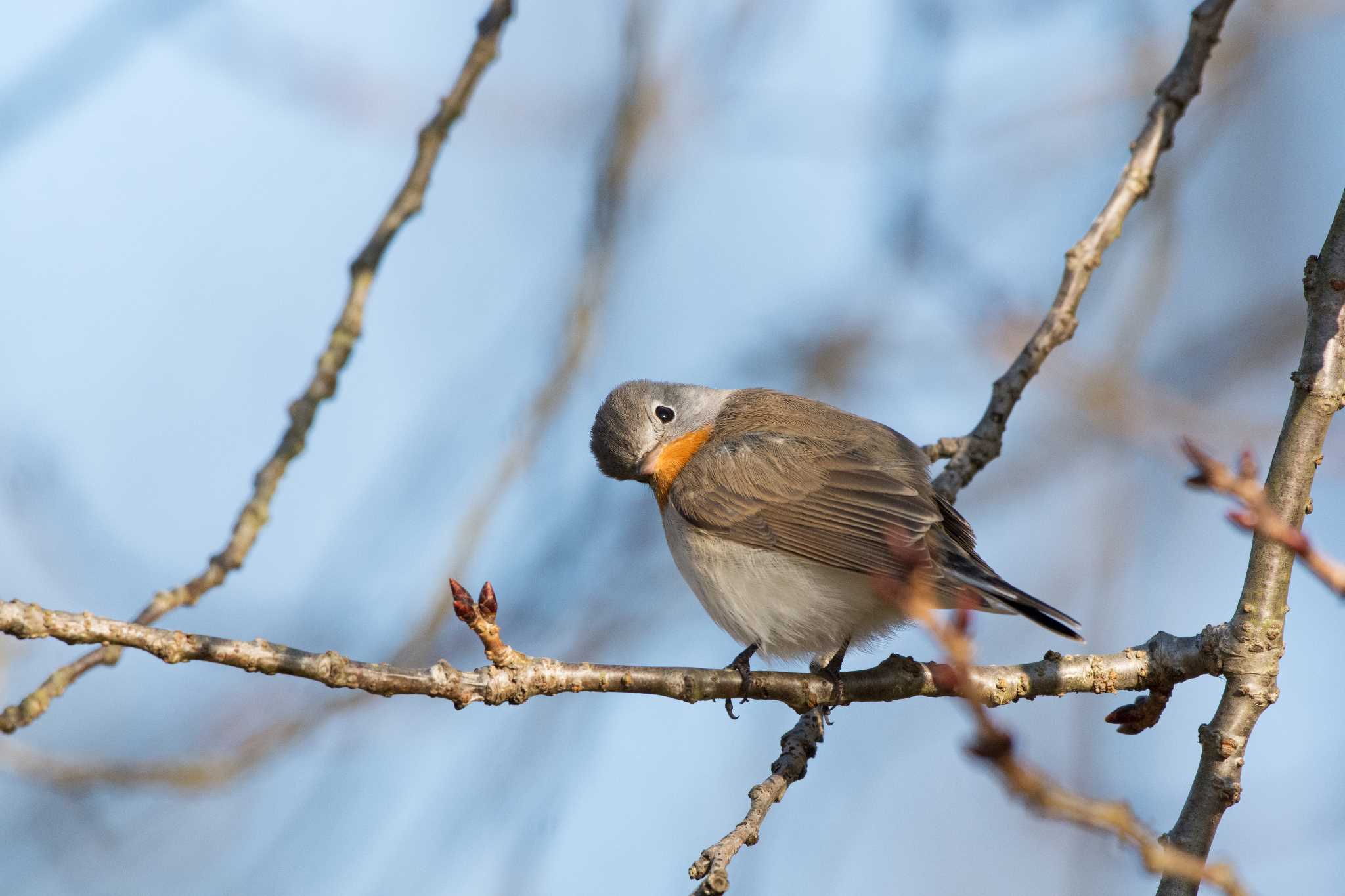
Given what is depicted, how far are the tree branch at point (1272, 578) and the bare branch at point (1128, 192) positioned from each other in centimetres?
184

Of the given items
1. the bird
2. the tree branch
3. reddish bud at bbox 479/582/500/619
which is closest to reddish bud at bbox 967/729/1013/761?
the tree branch

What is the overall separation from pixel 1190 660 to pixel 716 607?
193 cm

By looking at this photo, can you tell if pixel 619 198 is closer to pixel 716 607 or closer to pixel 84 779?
pixel 716 607

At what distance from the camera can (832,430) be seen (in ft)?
16.9

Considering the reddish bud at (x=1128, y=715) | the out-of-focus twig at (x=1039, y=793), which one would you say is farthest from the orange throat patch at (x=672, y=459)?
the out-of-focus twig at (x=1039, y=793)

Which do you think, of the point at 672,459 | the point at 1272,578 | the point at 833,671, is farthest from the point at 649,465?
the point at 1272,578

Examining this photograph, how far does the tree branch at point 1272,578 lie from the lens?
97.3 inches

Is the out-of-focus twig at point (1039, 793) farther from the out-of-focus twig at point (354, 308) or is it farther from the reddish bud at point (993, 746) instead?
the out-of-focus twig at point (354, 308)

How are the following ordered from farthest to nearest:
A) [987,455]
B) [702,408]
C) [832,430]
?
[702,408] < [832,430] < [987,455]

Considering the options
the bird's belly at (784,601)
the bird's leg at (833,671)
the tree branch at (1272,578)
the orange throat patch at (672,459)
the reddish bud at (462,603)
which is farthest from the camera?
the orange throat patch at (672,459)

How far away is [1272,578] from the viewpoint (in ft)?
8.84

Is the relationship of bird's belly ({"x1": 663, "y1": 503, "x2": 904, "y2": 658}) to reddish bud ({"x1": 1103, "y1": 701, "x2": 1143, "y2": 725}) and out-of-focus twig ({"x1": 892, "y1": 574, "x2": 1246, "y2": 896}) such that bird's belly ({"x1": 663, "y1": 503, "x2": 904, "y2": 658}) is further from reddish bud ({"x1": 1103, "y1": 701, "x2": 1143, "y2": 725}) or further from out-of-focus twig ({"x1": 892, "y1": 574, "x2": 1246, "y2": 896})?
out-of-focus twig ({"x1": 892, "y1": 574, "x2": 1246, "y2": 896})

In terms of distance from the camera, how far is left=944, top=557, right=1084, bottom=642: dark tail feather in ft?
11.9

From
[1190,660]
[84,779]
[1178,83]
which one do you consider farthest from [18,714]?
[1178,83]
